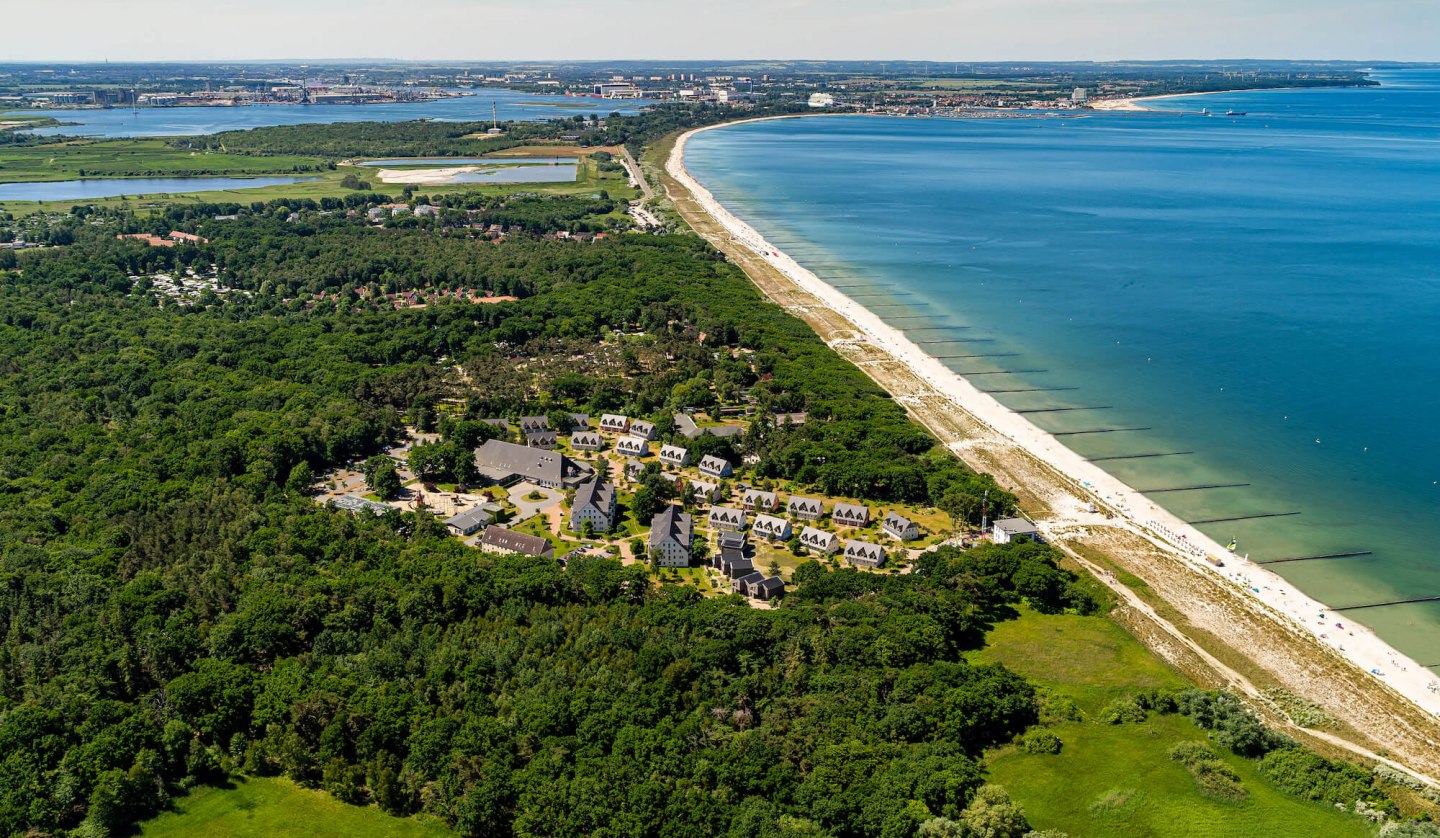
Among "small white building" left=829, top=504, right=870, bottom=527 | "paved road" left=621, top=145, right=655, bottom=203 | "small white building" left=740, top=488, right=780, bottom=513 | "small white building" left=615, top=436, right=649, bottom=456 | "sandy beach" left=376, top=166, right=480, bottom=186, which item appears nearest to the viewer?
"small white building" left=829, top=504, right=870, bottom=527

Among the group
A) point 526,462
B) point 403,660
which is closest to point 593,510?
point 526,462

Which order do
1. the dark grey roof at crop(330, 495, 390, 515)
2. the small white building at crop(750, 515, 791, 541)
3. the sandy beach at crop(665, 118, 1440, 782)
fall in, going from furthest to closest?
the dark grey roof at crop(330, 495, 390, 515), the small white building at crop(750, 515, 791, 541), the sandy beach at crop(665, 118, 1440, 782)

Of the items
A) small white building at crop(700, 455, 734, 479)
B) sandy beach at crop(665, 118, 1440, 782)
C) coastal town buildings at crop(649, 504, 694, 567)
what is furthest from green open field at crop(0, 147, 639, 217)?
coastal town buildings at crop(649, 504, 694, 567)

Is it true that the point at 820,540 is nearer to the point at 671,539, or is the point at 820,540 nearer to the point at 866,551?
the point at 866,551

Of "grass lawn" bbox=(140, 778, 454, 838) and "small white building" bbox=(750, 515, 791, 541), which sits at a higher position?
"small white building" bbox=(750, 515, 791, 541)

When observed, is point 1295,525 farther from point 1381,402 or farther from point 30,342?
point 30,342

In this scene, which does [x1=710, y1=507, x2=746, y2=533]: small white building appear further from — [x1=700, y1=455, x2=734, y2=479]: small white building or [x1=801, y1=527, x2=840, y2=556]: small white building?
[x1=700, y1=455, x2=734, y2=479]: small white building
